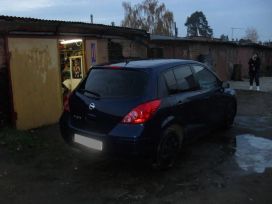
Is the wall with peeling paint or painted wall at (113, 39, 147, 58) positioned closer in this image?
the wall with peeling paint

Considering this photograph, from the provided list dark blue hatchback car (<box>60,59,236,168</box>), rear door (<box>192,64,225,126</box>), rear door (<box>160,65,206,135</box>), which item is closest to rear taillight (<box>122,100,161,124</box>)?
dark blue hatchback car (<box>60,59,236,168</box>)

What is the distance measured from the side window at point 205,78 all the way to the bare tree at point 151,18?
4240 centimetres

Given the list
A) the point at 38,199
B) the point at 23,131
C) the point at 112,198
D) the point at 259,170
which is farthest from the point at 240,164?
the point at 23,131

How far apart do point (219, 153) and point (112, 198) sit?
2517mm

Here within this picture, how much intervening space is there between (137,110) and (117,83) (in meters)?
0.62

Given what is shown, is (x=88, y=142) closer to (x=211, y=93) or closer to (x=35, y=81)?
(x=211, y=93)

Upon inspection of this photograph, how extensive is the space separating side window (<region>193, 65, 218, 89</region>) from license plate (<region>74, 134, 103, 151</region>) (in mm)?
2343

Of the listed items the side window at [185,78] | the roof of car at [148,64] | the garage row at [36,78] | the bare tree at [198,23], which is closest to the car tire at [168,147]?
the side window at [185,78]

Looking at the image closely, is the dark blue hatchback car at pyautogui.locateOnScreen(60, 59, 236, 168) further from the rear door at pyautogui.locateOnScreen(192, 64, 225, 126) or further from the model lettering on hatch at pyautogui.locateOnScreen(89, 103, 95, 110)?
the rear door at pyautogui.locateOnScreen(192, 64, 225, 126)

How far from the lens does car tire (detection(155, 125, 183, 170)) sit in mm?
5246

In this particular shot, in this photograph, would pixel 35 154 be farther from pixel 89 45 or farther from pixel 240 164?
pixel 89 45

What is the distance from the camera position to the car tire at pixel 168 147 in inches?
207

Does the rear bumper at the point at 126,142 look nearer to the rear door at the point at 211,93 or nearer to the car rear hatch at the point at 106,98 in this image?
the car rear hatch at the point at 106,98

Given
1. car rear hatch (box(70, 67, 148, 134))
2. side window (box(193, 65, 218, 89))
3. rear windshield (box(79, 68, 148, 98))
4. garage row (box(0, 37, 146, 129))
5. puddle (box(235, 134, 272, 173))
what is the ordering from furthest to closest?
garage row (box(0, 37, 146, 129))
side window (box(193, 65, 218, 89))
puddle (box(235, 134, 272, 173))
rear windshield (box(79, 68, 148, 98))
car rear hatch (box(70, 67, 148, 134))
